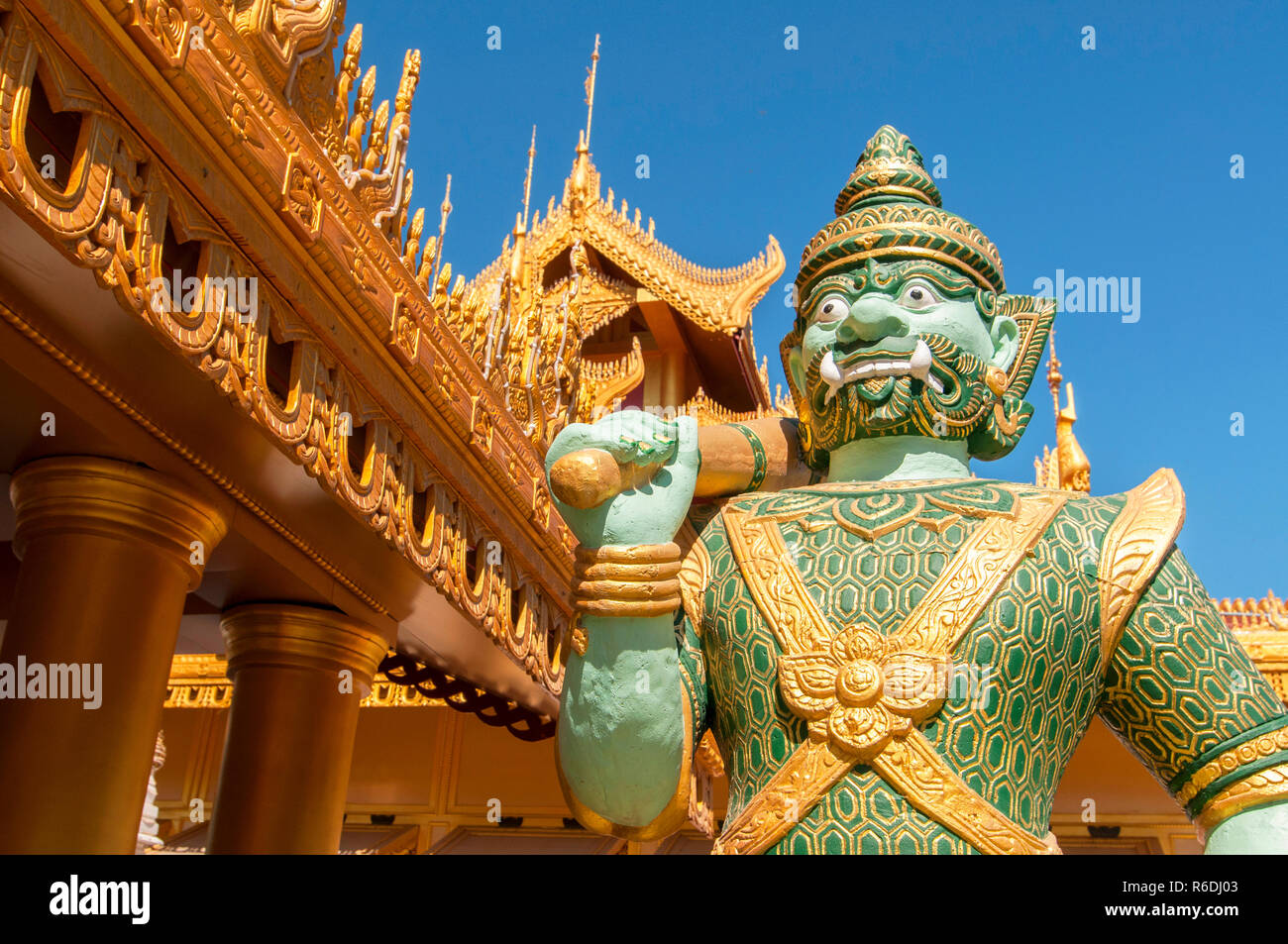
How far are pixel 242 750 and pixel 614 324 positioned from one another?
8.49 m

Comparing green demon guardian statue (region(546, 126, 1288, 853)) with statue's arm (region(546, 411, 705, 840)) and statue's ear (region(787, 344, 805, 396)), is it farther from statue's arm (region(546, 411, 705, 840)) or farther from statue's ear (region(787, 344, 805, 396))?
A: statue's ear (region(787, 344, 805, 396))

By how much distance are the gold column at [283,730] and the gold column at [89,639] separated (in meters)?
1.13

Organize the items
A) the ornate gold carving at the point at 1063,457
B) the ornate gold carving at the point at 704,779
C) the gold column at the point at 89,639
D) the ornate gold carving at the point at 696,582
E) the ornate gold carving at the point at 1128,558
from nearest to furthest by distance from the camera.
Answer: the ornate gold carving at the point at 1128,558
the ornate gold carving at the point at 696,582
the gold column at the point at 89,639
the ornate gold carving at the point at 704,779
the ornate gold carving at the point at 1063,457

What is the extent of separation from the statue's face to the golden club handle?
0.13 metres

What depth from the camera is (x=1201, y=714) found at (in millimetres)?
1856

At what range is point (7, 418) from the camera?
3449mm

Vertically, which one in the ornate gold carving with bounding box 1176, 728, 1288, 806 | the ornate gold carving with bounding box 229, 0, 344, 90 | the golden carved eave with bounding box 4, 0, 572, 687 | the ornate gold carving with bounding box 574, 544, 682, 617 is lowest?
the ornate gold carving with bounding box 1176, 728, 1288, 806

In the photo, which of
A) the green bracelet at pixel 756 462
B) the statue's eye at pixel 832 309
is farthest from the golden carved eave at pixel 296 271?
the statue's eye at pixel 832 309

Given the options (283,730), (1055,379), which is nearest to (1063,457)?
(1055,379)

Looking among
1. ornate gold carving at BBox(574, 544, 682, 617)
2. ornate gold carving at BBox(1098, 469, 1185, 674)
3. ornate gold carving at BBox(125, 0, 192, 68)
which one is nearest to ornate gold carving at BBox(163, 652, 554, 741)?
ornate gold carving at BBox(125, 0, 192, 68)

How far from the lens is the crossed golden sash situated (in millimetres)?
1761

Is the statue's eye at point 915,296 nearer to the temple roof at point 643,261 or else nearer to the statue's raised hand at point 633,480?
the statue's raised hand at point 633,480

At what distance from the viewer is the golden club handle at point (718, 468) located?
1731 millimetres
